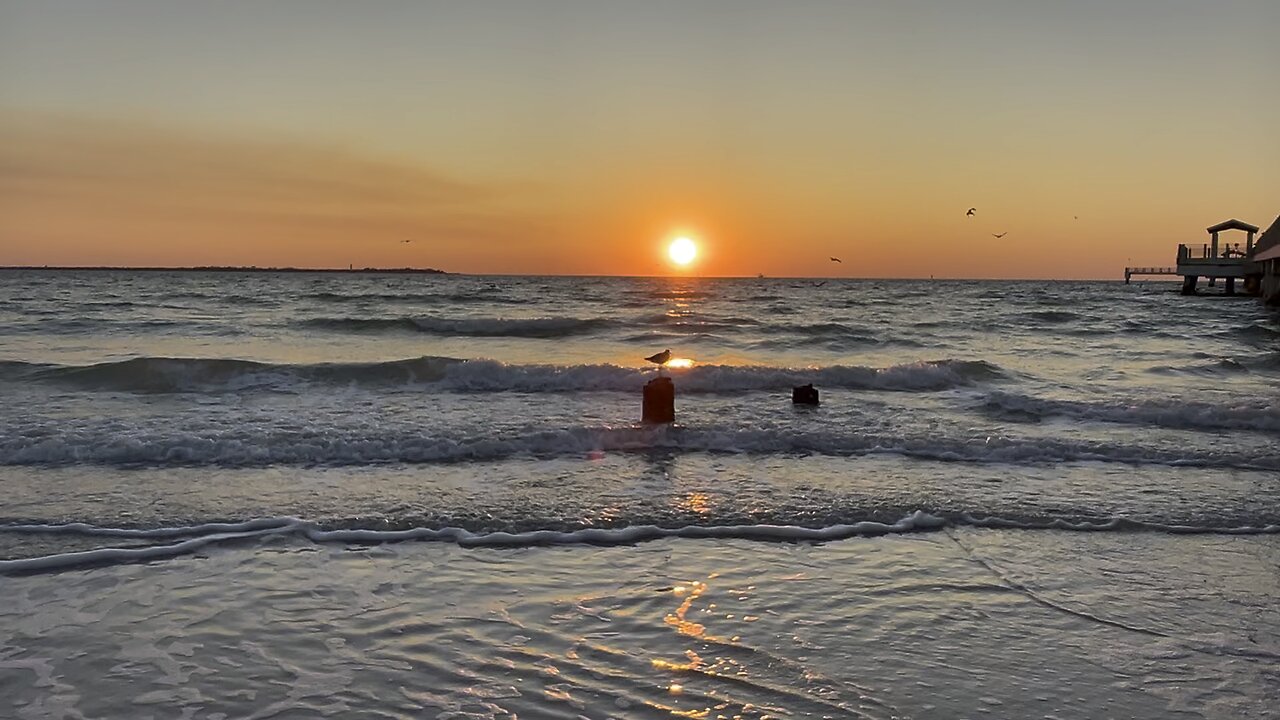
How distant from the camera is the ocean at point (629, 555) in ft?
12.6

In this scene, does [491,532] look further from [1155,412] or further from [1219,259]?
[1219,259]

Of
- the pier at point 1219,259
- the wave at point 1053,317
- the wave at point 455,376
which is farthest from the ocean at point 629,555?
the pier at point 1219,259

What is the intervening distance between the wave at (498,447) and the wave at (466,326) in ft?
61.2

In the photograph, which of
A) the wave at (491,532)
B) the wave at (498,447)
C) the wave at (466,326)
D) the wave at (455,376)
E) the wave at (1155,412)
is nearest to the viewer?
the wave at (491,532)

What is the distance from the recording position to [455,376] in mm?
16797

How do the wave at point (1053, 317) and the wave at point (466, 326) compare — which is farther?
the wave at point (1053, 317)

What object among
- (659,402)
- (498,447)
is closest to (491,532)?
(498,447)

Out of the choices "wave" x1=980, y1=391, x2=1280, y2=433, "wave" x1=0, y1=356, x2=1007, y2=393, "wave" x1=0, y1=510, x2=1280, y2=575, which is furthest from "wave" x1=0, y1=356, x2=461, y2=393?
"wave" x1=980, y1=391, x2=1280, y2=433

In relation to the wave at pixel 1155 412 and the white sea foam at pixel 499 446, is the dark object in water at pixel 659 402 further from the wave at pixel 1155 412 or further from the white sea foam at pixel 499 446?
the wave at pixel 1155 412

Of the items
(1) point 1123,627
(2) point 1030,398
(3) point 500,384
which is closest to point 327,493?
(1) point 1123,627

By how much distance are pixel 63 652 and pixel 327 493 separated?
343 cm

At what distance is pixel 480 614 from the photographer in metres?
4.68

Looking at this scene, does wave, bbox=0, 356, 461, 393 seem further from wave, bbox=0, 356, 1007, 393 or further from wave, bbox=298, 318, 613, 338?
wave, bbox=298, 318, 613, 338

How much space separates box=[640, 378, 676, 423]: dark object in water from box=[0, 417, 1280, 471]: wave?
234 millimetres
